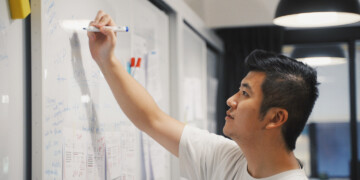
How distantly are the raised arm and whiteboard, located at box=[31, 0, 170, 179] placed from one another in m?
0.03

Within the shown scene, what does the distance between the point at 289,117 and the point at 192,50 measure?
52.0 inches

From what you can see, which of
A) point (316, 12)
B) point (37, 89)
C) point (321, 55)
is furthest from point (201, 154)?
point (321, 55)

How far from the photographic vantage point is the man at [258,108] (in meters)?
1.33

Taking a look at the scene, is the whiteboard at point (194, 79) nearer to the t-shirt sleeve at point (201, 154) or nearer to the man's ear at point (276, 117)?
the t-shirt sleeve at point (201, 154)

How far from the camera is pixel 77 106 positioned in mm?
1197

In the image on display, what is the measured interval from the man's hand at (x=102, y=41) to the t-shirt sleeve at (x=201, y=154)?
0.40 m

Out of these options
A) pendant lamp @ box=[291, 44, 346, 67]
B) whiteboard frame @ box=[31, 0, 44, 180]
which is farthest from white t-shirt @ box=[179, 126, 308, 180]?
pendant lamp @ box=[291, 44, 346, 67]

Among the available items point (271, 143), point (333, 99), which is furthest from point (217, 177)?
point (333, 99)

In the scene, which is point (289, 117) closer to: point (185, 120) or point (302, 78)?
point (302, 78)

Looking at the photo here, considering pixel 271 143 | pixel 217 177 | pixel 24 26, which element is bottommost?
pixel 217 177

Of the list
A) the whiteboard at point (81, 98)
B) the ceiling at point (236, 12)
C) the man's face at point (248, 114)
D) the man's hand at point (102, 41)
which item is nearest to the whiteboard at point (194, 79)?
the ceiling at point (236, 12)

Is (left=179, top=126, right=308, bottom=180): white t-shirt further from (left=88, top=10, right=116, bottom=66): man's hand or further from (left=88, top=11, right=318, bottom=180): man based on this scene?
(left=88, top=10, right=116, bottom=66): man's hand

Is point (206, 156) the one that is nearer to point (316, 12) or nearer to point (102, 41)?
point (102, 41)

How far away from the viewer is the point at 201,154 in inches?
59.3
